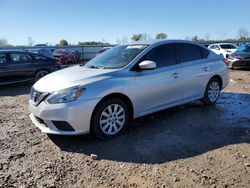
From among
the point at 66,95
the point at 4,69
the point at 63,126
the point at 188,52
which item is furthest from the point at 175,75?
the point at 4,69

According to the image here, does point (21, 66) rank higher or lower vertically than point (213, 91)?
higher

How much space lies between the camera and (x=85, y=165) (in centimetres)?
379

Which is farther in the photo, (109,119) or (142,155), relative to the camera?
(109,119)

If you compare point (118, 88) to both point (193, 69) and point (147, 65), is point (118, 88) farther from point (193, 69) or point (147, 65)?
point (193, 69)

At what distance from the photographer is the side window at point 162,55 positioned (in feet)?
17.4

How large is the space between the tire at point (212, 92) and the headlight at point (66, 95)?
11.7ft

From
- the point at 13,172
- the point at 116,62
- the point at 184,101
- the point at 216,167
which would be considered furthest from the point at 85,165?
the point at 184,101

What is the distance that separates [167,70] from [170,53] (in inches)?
18.9

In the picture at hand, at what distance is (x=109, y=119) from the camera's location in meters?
4.61

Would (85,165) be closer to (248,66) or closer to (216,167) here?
(216,167)

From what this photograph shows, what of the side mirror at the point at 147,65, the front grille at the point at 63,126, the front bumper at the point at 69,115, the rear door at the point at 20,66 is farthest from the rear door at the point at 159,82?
the rear door at the point at 20,66

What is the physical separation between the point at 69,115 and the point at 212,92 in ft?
13.1

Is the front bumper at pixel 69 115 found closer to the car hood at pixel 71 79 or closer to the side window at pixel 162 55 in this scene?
the car hood at pixel 71 79

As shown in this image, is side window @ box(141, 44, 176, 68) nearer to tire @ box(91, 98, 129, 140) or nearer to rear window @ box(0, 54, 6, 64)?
tire @ box(91, 98, 129, 140)
